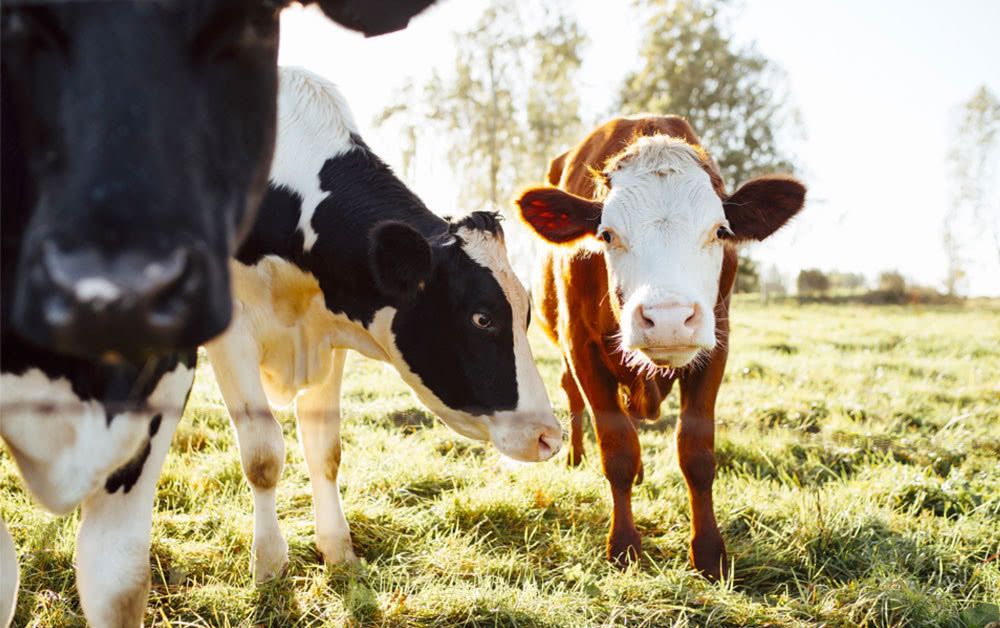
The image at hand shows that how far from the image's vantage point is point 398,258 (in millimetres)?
2967

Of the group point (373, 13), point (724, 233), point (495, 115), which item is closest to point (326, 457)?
point (724, 233)

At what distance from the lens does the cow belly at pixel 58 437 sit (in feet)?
5.54

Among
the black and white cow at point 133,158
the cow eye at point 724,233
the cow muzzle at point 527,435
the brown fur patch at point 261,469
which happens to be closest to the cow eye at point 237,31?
the black and white cow at point 133,158

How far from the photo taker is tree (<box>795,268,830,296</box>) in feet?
89.1

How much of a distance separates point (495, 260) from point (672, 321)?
70cm

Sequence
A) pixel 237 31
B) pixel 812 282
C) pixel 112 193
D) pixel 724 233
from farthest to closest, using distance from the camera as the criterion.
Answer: pixel 812 282 < pixel 724 233 < pixel 237 31 < pixel 112 193

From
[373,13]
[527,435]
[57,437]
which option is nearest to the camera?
[373,13]

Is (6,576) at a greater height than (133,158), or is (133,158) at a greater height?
(133,158)

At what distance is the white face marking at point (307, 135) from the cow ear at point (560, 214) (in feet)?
2.86

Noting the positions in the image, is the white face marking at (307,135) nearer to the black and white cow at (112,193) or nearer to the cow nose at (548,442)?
the cow nose at (548,442)

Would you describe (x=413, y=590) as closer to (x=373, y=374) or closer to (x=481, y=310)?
(x=481, y=310)

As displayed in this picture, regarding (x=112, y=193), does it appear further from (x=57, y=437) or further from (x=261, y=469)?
(x=261, y=469)

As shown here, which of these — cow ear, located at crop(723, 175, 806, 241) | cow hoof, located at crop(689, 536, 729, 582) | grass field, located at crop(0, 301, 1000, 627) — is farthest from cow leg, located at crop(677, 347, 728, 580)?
cow ear, located at crop(723, 175, 806, 241)

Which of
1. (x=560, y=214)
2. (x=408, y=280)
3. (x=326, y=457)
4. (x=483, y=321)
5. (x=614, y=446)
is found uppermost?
(x=560, y=214)
